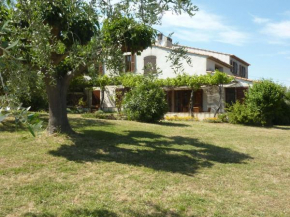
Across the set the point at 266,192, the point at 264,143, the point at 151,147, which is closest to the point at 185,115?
the point at 264,143

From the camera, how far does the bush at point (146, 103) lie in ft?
50.8

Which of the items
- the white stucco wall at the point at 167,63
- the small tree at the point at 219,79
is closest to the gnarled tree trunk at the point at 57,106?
the white stucco wall at the point at 167,63

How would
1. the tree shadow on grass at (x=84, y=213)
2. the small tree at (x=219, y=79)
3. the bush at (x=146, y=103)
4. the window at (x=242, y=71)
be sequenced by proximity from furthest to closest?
the window at (x=242, y=71) < the small tree at (x=219, y=79) < the bush at (x=146, y=103) < the tree shadow on grass at (x=84, y=213)

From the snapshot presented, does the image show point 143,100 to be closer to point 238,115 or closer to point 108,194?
point 238,115

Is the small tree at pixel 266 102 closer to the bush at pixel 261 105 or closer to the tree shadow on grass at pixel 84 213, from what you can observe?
the bush at pixel 261 105

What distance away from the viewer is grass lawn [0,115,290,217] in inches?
187

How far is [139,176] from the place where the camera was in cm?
629

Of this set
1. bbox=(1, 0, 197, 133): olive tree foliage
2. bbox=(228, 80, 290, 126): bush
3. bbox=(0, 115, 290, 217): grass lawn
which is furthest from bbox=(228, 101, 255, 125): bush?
bbox=(1, 0, 197, 133): olive tree foliage

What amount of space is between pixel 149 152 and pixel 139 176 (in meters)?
2.25

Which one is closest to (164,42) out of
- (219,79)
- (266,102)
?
(219,79)

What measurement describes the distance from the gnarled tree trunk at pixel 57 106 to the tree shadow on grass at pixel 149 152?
67cm

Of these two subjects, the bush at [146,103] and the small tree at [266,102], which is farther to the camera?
the small tree at [266,102]

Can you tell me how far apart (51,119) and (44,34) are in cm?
451

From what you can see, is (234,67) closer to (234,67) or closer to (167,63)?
(234,67)
